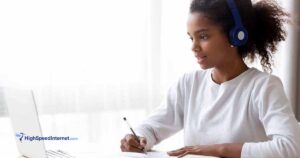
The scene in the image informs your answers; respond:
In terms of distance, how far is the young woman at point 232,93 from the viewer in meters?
1.13

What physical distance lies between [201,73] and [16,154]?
65 cm

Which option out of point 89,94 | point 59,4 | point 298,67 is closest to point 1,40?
point 59,4

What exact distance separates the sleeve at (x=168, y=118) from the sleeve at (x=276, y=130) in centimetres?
32

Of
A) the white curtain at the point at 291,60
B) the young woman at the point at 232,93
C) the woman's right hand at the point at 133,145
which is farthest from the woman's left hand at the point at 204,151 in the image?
the white curtain at the point at 291,60

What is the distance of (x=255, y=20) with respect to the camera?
4.25 feet

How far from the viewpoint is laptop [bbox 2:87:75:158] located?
0.96m

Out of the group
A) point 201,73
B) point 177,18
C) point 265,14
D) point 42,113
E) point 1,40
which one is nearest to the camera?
point 265,14

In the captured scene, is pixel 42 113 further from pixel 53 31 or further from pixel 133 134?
pixel 133 134

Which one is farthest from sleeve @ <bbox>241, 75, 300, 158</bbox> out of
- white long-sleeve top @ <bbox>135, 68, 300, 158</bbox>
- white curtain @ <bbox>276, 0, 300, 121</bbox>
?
white curtain @ <bbox>276, 0, 300, 121</bbox>

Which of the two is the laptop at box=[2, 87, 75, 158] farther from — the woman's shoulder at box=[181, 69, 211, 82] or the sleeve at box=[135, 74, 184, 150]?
the woman's shoulder at box=[181, 69, 211, 82]

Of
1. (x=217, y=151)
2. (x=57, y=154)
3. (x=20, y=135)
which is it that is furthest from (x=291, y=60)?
(x=20, y=135)

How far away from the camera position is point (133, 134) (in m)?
1.29

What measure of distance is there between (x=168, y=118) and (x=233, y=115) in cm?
25

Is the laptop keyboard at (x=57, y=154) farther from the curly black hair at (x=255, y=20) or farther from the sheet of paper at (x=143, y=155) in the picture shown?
the curly black hair at (x=255, y=20)
